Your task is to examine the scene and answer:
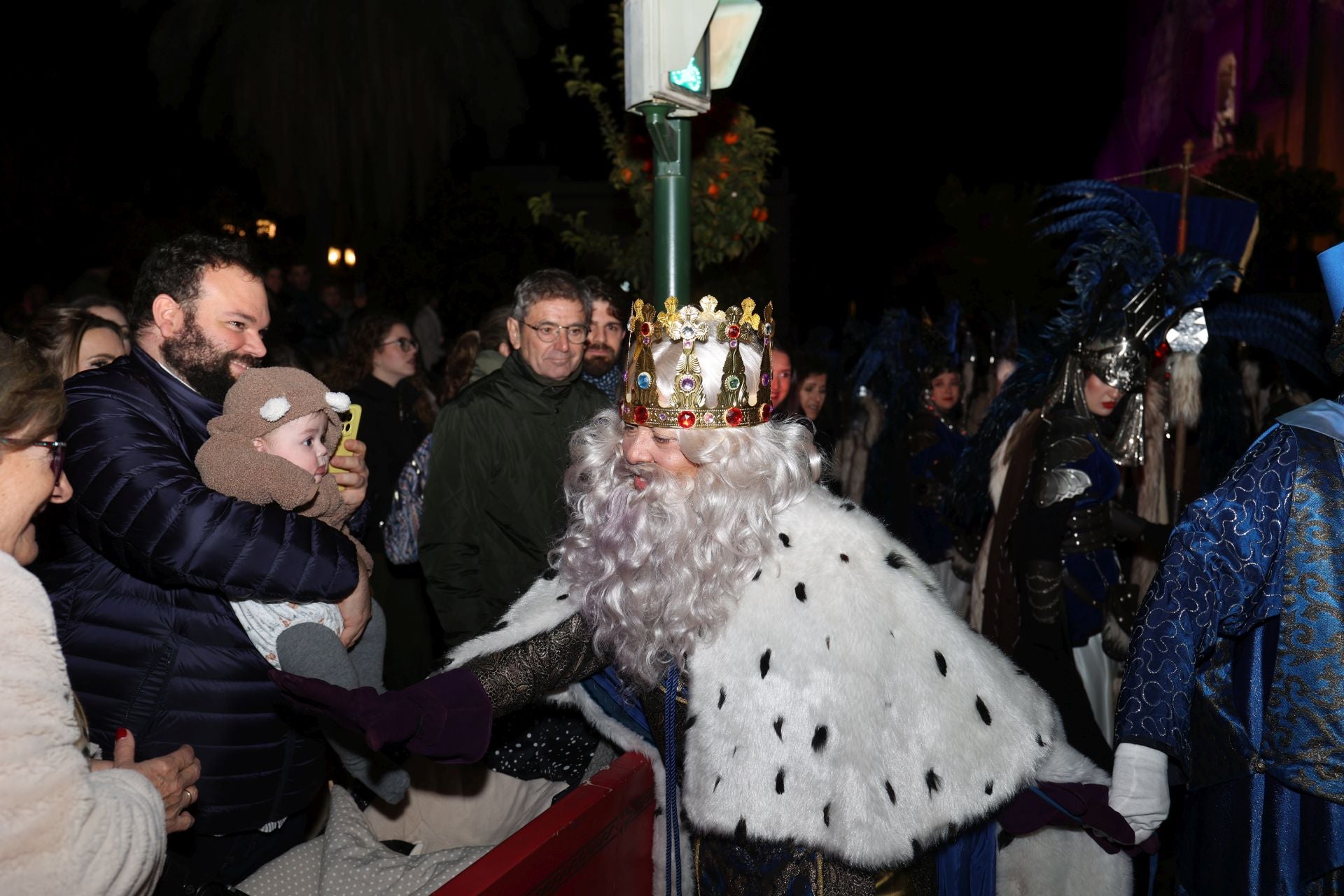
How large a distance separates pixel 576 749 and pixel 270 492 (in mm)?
1182

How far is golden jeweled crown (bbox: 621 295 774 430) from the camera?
259 cm

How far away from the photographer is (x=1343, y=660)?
95.0 inches

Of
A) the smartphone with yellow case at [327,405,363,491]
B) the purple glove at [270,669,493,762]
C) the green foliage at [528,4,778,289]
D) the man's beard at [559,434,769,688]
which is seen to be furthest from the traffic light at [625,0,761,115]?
the purple glove at [270,669,493,762]

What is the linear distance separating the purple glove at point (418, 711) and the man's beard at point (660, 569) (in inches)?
14.6

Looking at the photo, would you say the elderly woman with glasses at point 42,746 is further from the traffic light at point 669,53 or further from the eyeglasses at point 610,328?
the eyeglasses at point 610,328

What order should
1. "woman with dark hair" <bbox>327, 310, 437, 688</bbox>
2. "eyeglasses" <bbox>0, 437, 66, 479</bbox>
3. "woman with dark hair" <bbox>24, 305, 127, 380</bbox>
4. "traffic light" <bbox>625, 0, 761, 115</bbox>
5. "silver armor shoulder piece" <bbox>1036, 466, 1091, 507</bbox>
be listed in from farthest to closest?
"woman with dark hair" <bbox>327, 310, 437, 688</bbox>, "silver armor shoulder piece" <bbox>1036, 466, 1091, 507</bbox>, "traffic light" <bbox>625, 0, 761, 115</bbox>, "woman with dark hair" <bbox>24, 305, 127, 380</bbox>, "eyeglasses" <bbox>0, 437, 66, 479</bbox>

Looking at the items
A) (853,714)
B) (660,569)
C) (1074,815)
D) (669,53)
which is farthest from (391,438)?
(1074,815)

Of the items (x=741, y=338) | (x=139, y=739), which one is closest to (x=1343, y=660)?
(x=741, y=338)

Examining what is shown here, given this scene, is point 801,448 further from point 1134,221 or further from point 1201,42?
point 1201,42

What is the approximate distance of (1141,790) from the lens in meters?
2.49

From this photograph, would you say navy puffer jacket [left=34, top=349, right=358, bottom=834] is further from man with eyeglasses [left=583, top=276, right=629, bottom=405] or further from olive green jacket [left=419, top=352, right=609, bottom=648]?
man with eyeglasses [left=583, top=276, right=629, bottom=405]

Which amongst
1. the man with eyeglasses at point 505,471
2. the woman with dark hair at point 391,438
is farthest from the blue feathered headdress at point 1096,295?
the woman with dark hair at point 391,438

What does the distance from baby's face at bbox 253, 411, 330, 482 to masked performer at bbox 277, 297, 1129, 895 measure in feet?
2.36

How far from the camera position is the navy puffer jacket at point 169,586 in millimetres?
2482
